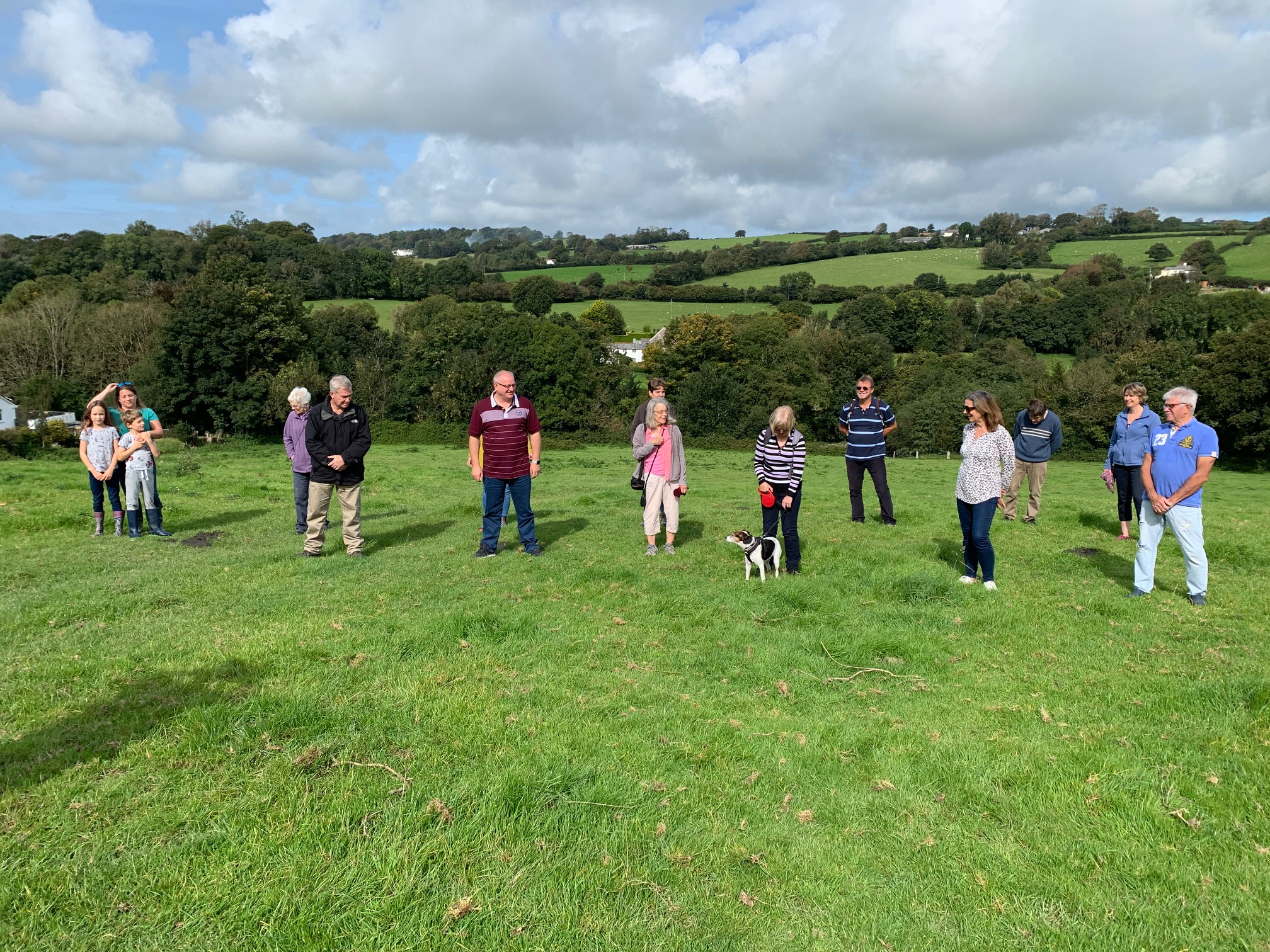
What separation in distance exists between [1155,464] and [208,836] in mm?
9620

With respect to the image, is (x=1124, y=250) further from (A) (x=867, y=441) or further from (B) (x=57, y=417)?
(B) (x=57, y=417)

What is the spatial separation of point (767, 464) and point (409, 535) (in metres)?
6.48

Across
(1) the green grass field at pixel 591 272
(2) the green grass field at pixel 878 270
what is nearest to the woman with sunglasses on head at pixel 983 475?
(2) the green grass field at pixel 878 270

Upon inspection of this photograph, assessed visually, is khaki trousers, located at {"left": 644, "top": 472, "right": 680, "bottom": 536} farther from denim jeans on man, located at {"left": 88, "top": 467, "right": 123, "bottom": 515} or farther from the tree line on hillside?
the tree line on hillside

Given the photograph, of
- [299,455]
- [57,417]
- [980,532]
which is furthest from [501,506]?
[57,417]

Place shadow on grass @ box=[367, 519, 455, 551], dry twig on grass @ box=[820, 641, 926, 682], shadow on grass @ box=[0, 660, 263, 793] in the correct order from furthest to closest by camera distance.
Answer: shadow on grass @ box=[367, 519, 455, 551]
dry twig on grass @ box=[820, 641, 926, 682]
shadow on grass @ box=[0, 660, 263, 793]

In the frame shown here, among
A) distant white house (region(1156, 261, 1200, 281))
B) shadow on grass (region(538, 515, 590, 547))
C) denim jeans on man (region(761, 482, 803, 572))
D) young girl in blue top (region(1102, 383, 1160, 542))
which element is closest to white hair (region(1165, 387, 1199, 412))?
young girl in blue top (region(1102, 383, 1160, 542))

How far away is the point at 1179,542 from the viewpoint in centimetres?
819

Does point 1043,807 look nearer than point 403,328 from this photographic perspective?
Yes

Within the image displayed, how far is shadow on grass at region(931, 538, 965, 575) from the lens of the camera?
9836 mm

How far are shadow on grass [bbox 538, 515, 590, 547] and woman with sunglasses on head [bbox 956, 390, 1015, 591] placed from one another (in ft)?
19.8

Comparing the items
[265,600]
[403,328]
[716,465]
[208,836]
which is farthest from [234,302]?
[208,836]

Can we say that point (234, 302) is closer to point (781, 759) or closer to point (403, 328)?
point (403, 328)

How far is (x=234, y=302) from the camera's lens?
51.7m
